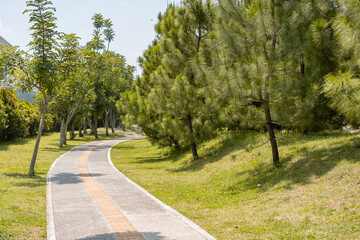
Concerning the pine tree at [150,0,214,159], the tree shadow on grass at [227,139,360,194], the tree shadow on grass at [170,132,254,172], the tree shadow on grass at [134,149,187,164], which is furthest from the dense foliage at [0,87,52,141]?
the tree shadow on grass at [227,139,360,194]

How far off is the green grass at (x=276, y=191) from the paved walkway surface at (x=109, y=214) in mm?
602

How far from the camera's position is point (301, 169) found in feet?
32.2

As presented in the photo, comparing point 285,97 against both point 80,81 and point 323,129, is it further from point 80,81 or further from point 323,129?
point 80,81

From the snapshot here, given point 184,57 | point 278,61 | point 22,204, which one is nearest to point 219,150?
point 184,57

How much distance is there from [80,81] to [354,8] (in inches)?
1090

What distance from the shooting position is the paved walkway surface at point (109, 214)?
6914 millimetres

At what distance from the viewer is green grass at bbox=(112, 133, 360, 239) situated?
673cm

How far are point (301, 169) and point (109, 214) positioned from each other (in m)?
5.81

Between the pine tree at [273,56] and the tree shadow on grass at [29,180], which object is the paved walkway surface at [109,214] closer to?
the tree shadow on grass at [29,180]

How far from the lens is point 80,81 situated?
30328 millimetres

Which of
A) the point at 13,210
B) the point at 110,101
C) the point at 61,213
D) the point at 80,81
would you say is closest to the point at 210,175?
the point at 61,213

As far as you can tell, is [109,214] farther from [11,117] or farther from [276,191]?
[11,117]

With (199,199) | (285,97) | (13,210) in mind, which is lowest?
(199,199)

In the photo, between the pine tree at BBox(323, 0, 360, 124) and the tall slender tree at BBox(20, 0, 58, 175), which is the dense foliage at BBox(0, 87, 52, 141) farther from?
the pine tree at BBox(323, 0, 360, 124)
